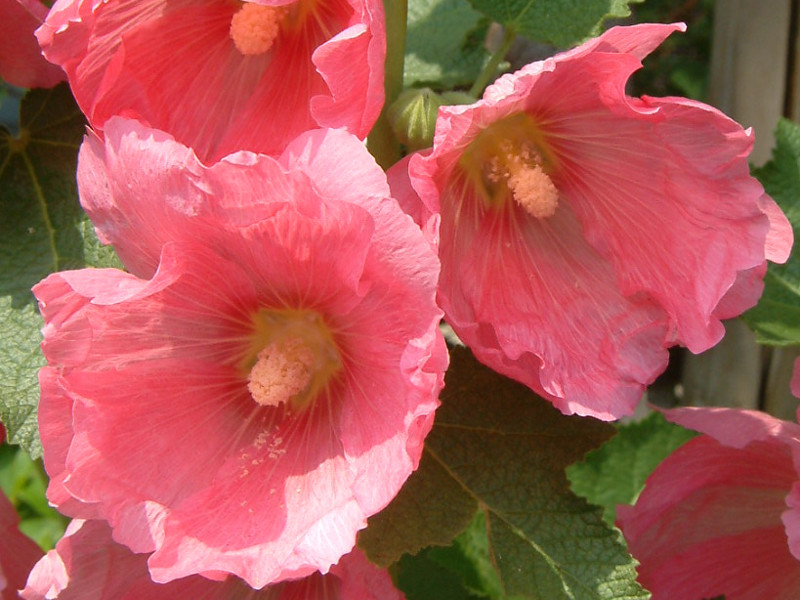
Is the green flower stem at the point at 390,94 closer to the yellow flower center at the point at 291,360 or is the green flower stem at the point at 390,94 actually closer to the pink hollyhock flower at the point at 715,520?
the yellow flower center at the point at 291,360

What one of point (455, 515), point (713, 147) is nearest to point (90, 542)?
point (455, 515)

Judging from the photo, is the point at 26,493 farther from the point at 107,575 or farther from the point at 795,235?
the point at 795,235

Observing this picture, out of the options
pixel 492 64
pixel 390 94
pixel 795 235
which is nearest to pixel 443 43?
pixel 492 64

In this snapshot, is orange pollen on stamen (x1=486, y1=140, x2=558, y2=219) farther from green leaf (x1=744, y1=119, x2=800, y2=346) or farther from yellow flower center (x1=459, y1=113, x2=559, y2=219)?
green leaf (x1=744, y1=119, x2=800, y2=346)

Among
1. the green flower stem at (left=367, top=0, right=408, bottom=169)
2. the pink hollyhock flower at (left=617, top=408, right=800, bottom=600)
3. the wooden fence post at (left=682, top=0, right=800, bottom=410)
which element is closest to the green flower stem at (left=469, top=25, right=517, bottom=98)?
the green flower stem at (left=367, top=0, right=408, bottom=169)

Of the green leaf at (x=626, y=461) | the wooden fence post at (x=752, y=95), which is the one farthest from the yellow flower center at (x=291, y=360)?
the wooden fence post at (x=752, y=95)

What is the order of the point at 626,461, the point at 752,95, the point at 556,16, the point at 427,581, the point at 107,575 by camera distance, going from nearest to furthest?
1. the point at 107,575
2. the point at 556,16
3. the point at 427,581
4. the point at 626,461
5. the point at 752,95

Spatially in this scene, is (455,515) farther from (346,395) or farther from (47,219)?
(47,219)
